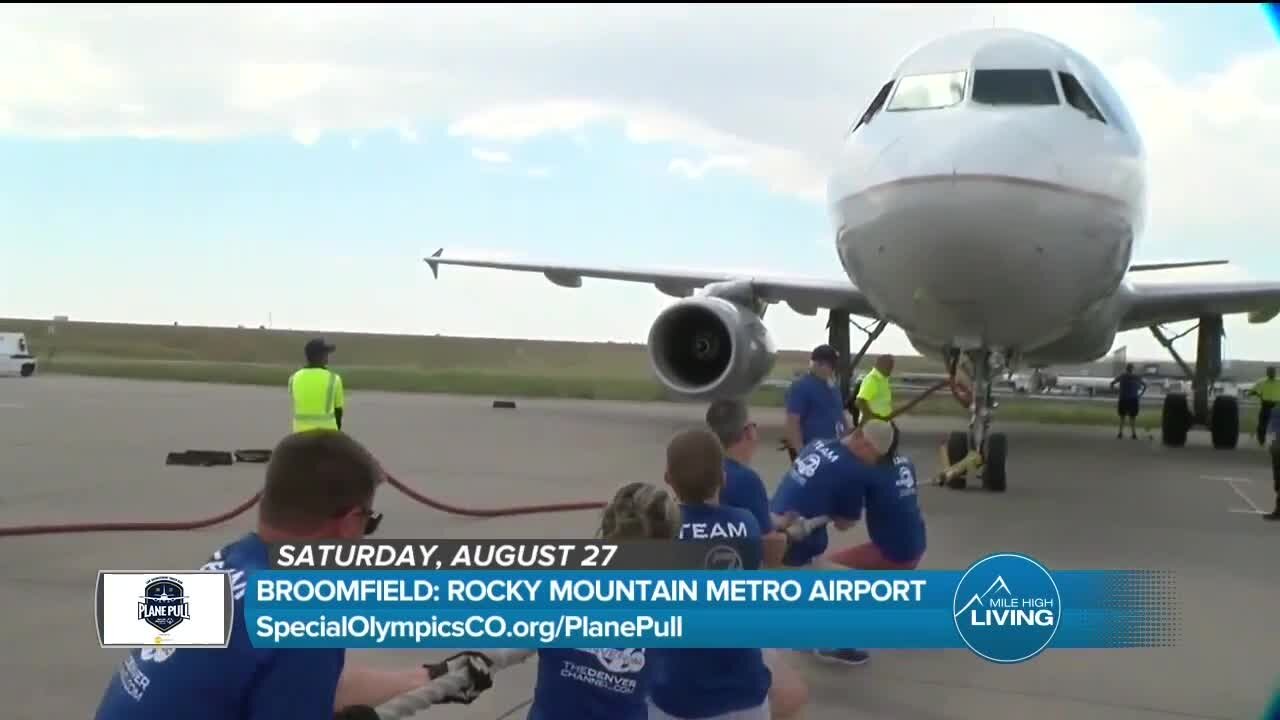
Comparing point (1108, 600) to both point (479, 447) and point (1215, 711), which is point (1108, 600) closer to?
point (1215, 711)

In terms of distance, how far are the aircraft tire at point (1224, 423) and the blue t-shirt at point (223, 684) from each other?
16080 millimetres

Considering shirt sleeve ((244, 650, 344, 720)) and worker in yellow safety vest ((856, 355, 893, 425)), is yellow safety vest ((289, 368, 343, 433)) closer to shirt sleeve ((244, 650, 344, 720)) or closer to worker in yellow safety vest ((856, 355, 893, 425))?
worker in yellow safety vest ((856, 355, 893, 425))

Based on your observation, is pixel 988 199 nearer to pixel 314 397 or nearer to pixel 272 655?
pixel 314 397

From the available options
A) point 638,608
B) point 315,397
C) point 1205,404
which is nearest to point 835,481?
point 638,608

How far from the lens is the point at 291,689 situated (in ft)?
5.63

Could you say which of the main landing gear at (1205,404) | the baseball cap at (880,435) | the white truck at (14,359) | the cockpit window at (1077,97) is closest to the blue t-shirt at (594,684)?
the baseball cap at (880,435)

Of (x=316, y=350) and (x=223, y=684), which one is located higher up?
Answer: (x=223, y=684)

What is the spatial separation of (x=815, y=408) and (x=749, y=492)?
4661mm

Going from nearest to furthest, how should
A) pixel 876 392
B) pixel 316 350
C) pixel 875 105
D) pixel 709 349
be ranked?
pixel 316 350
pixel 875 105
pixel 876 392
pixel 709 349

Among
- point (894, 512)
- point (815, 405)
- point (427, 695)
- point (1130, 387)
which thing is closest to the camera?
point (427, 695)

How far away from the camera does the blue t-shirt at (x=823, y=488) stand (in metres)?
4.13

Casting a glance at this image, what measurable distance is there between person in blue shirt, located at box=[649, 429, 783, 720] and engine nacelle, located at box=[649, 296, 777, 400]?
26.3 feet

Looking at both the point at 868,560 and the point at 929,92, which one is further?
the point at 929,92

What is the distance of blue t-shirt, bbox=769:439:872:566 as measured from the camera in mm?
4133
